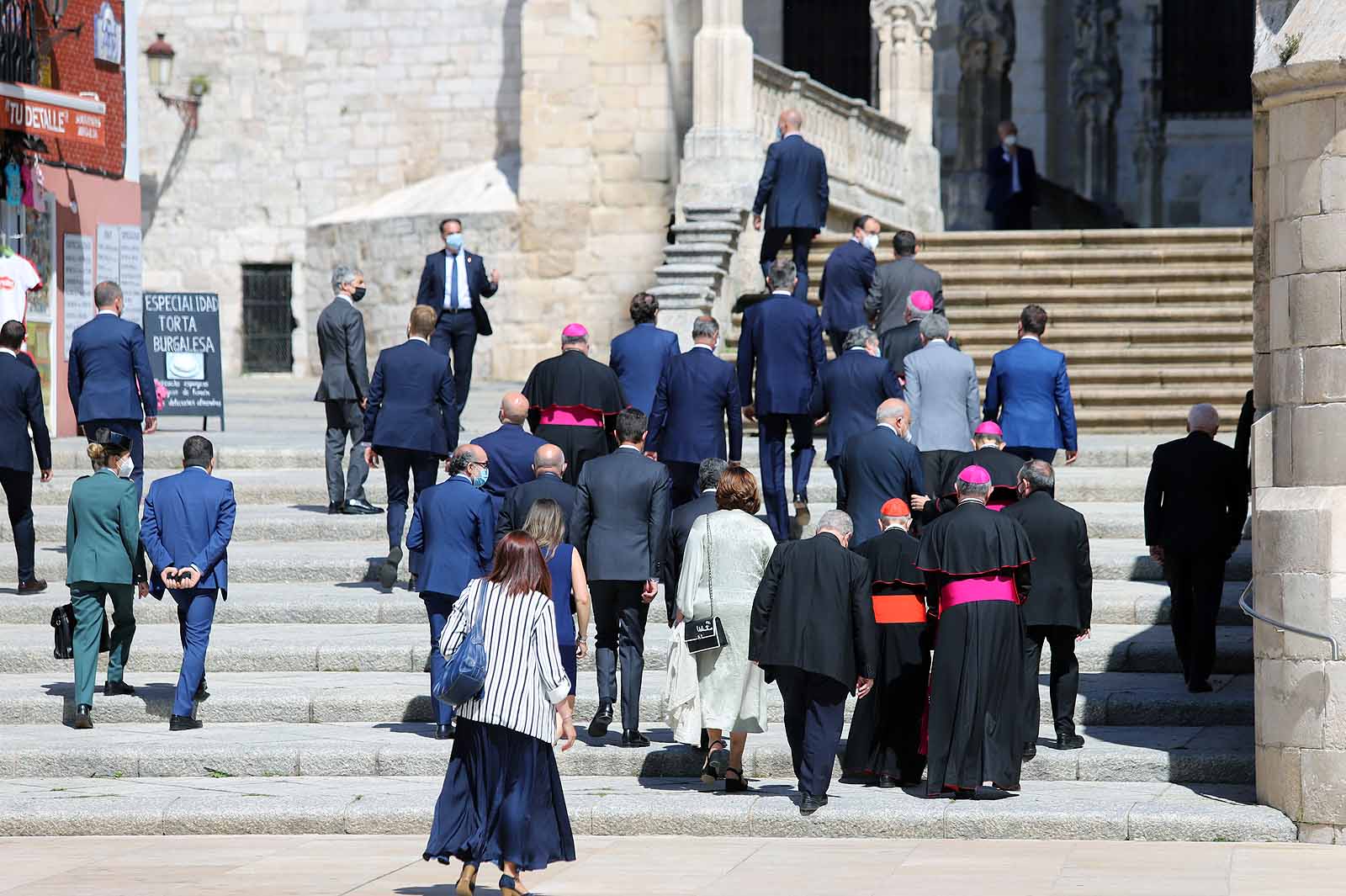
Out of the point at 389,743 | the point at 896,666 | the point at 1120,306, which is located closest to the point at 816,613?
the point at 896,666

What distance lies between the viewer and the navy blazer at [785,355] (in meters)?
14.5

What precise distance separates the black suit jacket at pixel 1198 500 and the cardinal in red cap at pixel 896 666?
Result: 183 centimetres

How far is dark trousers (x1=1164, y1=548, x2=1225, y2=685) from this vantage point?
1204 centimetres

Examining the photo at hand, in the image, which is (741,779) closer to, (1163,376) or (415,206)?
(1163,376)

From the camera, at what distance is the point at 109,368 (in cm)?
1501

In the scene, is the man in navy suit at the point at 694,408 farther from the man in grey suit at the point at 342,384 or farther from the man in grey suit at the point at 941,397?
the man in grey suit at the point at 342,384

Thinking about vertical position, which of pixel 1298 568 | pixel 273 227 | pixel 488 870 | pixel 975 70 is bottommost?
pixel 488 870

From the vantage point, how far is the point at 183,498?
12.1m

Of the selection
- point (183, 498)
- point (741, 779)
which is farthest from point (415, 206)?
point (741, 779)

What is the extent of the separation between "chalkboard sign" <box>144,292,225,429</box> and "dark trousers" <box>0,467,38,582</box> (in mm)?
5687

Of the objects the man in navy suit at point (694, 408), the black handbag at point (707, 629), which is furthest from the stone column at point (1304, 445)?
the man in navy suit at point (694, 408)

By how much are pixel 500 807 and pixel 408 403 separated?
19.3ft

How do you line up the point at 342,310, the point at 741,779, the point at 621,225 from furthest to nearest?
the point at 621,225 < the point at 342,310 < the point at 741,779

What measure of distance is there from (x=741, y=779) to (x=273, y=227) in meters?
19.7
